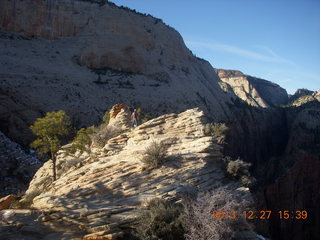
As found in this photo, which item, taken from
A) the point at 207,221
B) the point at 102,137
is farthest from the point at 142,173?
the point at 102,137

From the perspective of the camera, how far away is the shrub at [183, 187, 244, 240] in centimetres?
534

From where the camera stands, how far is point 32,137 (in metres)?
24.0

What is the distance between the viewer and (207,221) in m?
5.45

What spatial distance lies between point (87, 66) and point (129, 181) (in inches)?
1329

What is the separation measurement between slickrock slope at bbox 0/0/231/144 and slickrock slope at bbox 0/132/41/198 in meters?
3.48

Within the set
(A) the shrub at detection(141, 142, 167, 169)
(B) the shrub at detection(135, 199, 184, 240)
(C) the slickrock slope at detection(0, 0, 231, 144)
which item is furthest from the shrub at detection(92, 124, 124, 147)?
(C) the slickrock slope at detection(0, 0, 231, 144)

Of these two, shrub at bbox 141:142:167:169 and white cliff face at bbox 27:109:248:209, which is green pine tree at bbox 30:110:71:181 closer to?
white cliff face at bbox 27:109:248:209

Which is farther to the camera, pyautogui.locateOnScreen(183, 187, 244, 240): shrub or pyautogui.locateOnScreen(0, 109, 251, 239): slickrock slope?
pyautogui.locateOnScreen(0, 109, 251, 239): slickrock slope

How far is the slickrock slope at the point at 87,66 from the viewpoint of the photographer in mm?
28766

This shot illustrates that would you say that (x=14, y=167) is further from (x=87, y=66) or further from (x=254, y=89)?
(x=254, y=89)

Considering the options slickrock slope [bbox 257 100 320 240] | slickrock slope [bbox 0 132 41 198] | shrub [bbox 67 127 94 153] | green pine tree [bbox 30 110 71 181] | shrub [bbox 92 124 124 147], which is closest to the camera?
green pine tree [bbox 30 110 71 181]

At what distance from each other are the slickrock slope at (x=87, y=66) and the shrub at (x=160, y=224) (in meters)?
21.2

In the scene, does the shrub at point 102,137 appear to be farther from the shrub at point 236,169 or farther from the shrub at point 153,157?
the shrub at point 236,169

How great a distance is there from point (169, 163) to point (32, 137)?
776 inches
